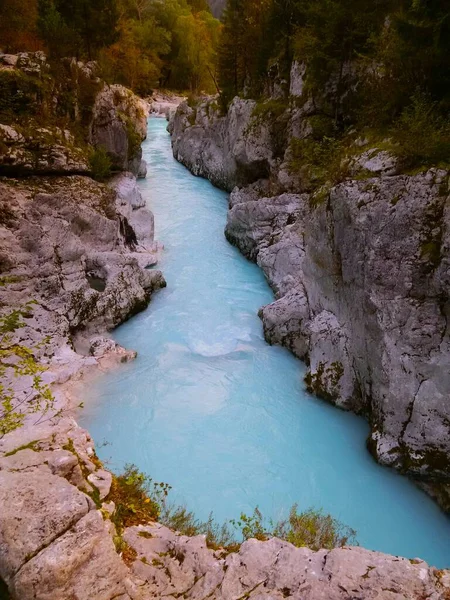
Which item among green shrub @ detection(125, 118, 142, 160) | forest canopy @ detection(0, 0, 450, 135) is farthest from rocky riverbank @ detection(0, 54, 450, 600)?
forest canopy @ detection(0, 0, 450, 135)

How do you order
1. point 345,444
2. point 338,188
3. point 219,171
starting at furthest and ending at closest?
point 219,171
point 338,188
point 345,444

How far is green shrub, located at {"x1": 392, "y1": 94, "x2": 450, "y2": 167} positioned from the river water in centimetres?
524

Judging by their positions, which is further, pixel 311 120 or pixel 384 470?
pixel 311 120

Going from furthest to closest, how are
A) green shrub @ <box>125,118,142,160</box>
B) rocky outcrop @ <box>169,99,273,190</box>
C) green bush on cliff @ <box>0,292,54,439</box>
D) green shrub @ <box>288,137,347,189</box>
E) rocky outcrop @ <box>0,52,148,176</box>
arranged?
green shrub @ <box>125,118,142,160</box>
rocky outcrop @ <box>169,99,273,190</box>
green shrub @ <box>288,137,347,189</box>
rocky outcrop @ <box>0,52,148,176</box>
green bush on cliff @ <box>0,292,54,439</box>

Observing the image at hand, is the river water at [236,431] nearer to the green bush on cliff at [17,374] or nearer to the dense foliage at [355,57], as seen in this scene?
the green bush on cliff at [17,374]

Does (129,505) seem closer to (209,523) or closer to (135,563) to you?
(135,563)

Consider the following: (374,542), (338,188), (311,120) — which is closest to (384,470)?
(374,542)

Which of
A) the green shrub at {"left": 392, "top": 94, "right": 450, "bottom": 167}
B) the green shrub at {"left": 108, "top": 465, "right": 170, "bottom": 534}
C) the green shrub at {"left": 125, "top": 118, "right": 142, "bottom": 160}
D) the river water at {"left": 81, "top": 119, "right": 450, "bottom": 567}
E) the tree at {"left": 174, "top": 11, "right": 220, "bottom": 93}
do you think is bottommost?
the river water at {"left": 81, "top": 119, "right": 450, "bottom": 567}

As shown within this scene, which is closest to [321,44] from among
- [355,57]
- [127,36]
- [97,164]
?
[355,57]

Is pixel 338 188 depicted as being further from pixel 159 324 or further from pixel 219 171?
pixel 219 171

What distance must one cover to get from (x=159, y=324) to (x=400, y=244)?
6.73 m

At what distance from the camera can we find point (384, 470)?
7.87m

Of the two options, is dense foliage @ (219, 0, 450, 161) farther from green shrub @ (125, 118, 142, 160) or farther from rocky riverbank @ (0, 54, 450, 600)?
green shrub @ (125, 118, 142, 160)

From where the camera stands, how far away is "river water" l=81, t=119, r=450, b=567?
23.7 ft
